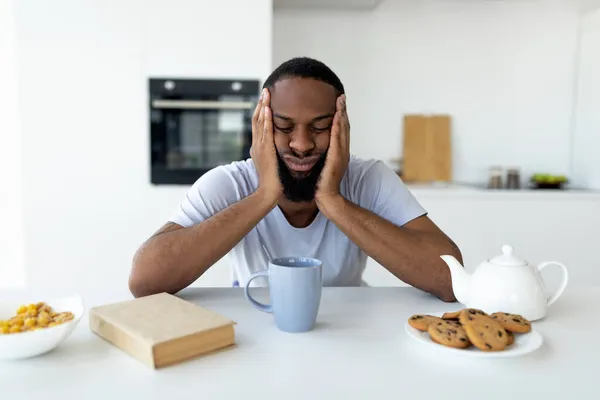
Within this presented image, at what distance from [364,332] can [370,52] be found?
2630mm

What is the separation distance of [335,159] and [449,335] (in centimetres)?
63

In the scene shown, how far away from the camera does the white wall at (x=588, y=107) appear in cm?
310

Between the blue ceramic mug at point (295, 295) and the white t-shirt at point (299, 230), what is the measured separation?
0.47 meters

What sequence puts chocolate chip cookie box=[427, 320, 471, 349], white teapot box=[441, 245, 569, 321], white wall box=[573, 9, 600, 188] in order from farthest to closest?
white wall box=[573, 9, 600, 188]
white teapot box=[441, 245, 569, 321]
chocolate chip cookie box=[427, 320, 471, 349]

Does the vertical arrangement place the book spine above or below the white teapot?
below

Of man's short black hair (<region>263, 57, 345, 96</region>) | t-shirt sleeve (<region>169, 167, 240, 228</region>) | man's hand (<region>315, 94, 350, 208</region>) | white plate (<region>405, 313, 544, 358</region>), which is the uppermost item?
man's short black hair (<region>263, 57, 345, 96</region>)

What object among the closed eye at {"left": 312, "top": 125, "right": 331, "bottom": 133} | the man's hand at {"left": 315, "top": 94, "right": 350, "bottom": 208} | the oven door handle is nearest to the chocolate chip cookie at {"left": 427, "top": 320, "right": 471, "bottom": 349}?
the man's hand at {"left": 315, "top": 94, "right": 350, "bottom": 208}

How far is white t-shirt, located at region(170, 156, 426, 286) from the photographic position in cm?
142

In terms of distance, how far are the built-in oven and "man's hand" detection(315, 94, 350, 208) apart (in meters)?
1.32

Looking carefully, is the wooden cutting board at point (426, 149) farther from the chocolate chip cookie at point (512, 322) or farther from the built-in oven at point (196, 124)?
the chocolate chip cookie at point (512, 322)

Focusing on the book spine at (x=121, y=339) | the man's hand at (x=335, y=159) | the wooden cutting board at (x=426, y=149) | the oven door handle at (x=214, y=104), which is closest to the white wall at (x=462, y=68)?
the wooden cutting board at (x=426, y=149)

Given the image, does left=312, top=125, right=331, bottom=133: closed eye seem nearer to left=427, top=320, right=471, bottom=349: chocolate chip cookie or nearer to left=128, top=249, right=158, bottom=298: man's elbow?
left=128, top=249, right=158, bottom=298: man's elbow

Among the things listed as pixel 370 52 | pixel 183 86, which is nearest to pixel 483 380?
pixel 183 86

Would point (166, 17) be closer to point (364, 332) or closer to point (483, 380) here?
point (364, 332)
